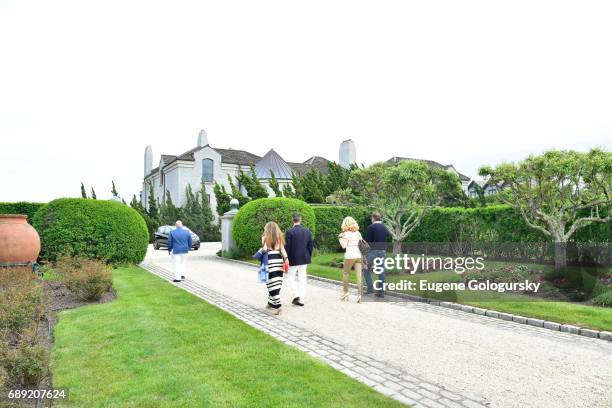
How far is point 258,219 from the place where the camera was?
20.7 metres

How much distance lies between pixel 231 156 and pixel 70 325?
38976 millimetres

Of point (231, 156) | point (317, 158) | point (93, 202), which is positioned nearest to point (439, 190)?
point (93, 202)

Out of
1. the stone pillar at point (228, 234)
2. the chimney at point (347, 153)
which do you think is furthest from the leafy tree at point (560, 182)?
the chimney at point (347, 153)

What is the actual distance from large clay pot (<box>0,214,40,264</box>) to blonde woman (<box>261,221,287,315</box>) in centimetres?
890

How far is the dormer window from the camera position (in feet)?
139

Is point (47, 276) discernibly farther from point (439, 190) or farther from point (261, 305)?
point (439, 190)

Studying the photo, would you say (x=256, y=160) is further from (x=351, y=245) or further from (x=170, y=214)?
(x=351, y=245)

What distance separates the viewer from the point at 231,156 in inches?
1794

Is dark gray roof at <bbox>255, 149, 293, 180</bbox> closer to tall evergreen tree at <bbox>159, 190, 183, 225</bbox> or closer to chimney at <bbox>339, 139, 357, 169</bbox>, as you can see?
chimney at <bbox>339, 139, 357, 169</bbox>

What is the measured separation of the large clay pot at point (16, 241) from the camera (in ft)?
41.8

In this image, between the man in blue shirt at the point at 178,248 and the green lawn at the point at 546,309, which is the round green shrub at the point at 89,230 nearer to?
the man in blue shirt at the point at 178,248

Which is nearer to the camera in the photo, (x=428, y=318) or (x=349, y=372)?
(x=349, y=372)

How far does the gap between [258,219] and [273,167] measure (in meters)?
24.1

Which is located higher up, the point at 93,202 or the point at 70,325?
the point at 93,202
